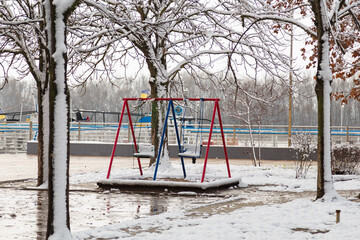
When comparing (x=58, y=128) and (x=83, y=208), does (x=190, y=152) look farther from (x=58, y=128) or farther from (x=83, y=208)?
(x=58, y=128)

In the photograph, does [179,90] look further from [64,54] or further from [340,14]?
[64,54]

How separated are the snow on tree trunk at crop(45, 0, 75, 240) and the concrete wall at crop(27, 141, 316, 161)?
21.5 m

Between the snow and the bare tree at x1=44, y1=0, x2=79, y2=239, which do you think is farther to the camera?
the snow

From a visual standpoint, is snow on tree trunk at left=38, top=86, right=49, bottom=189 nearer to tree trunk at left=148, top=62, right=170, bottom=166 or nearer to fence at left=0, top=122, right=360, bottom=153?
tree trunk at left=148, top=62, right=170, bottom=166

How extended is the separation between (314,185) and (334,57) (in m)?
5.33

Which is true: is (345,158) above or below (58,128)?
below

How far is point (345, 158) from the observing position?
632 inches

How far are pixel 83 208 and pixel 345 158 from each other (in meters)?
8.87

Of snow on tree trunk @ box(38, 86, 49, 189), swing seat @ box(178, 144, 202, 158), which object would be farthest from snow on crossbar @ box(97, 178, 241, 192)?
snow on tree trunk @ box(38, 86, 49, 189)

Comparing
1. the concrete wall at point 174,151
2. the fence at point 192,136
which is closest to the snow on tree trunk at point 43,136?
the fence at point 192,136

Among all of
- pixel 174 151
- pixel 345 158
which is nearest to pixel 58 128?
pixel 345 158

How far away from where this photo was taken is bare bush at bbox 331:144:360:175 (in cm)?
1562

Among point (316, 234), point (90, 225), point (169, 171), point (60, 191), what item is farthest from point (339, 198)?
point (169, 171)

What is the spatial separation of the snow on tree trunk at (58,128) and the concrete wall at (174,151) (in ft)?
70.7
